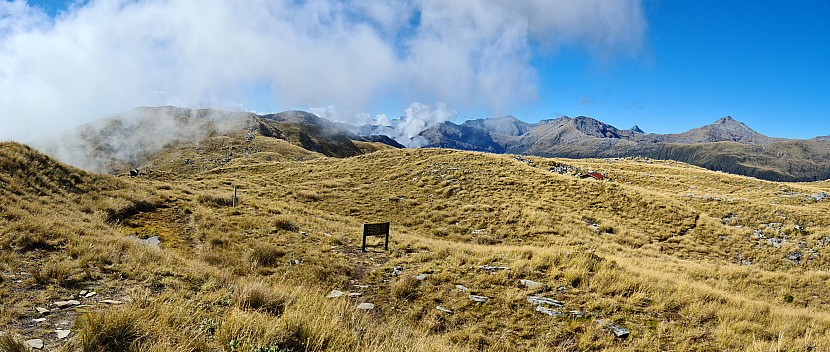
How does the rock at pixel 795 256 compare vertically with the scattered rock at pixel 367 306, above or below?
below

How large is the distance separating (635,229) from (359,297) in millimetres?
21507

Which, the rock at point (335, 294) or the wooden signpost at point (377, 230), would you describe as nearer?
the rock at point (335, 294)

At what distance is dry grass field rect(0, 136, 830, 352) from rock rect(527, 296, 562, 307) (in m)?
0.11

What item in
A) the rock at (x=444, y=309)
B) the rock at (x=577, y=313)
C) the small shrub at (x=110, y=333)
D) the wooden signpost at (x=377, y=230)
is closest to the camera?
the small shrub at (x=110, y=333)

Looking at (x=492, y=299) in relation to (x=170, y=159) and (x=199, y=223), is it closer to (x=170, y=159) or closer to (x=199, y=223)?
(x=199, y=223)

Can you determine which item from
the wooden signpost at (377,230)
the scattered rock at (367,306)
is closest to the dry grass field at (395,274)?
the scattered rock at (367,306)

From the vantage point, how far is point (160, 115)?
506ft

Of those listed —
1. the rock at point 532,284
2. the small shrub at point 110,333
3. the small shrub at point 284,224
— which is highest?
the small shrub at point 110,333

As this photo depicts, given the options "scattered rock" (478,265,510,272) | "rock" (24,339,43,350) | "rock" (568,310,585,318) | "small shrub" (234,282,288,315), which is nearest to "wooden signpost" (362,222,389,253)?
"scattered rock" (478,265,510,272)

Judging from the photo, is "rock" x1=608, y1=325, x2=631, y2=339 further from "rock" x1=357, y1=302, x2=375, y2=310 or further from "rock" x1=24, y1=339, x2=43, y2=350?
"rock" x1=24, y1=339, x2=43, y2=350

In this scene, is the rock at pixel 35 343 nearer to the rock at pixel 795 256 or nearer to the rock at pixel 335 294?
the rock at pixel 335 294

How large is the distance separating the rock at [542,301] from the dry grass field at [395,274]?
0.11m

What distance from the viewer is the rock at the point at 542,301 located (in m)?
9.12

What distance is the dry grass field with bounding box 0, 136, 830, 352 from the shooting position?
220 inches
